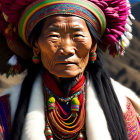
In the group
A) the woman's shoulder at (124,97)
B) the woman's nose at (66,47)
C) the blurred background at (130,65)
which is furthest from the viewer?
the blurred background at (130,65)

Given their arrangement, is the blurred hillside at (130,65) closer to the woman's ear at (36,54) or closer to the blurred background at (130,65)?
the blurred background at (130,65)

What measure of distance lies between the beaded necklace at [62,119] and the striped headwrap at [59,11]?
50 cm

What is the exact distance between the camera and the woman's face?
2.26 metres

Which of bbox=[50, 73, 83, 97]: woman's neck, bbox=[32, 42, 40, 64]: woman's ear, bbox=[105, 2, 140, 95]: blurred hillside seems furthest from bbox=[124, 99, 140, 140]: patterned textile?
bbox=[105, 2, 140, 95]: blurred hillside

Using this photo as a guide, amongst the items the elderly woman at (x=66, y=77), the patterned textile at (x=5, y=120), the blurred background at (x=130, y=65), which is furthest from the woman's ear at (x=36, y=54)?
the blurred background at (x=130, y=65)

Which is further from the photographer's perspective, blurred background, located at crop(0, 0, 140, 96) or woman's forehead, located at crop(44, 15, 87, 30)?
blurred background, located at crop(0, 0, 140, 96)

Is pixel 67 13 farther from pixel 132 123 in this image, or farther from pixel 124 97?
pixel 132 123

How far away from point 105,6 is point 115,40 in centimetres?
27

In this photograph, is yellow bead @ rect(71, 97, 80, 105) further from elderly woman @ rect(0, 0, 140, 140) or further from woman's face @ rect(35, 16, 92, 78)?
woman's face @ rect(35, 16, 92, 78)

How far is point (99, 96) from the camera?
2430 mm

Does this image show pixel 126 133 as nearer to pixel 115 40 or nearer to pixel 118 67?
pixel 115 40

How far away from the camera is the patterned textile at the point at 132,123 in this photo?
96.3 inches

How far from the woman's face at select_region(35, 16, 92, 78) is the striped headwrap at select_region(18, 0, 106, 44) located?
42 mm

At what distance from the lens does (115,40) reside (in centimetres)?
251
